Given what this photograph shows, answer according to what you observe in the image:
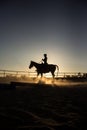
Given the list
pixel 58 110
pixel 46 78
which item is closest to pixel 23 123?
pixel 58 110

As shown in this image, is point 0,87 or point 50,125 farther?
point 0,87

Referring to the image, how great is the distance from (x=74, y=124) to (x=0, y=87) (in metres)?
11.4

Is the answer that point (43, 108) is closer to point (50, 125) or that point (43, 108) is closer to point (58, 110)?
point (58, 110)

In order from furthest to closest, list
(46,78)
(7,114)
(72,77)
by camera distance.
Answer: (72,77) → (46,78) → (7,114)

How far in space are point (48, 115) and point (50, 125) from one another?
1578mm

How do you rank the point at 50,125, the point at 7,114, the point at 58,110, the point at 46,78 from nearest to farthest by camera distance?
1. the point at 50,125
2. the point at 7,114
3. the point at 58,110
4. the point at 46,78

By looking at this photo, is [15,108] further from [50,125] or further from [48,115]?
[50,125]

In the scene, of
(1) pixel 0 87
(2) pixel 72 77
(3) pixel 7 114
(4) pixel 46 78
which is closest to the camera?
(3) pixel 7 114

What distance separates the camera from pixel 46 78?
36.0 meters

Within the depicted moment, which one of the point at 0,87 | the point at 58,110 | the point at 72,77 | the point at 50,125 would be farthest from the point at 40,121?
the point at 72,77

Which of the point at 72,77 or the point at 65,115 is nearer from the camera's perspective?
the point at 65,115

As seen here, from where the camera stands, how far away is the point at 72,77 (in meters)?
43.8

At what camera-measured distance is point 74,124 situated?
8422 millimetres

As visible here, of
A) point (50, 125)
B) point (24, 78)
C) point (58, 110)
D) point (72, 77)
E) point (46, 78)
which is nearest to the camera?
point (50, 125)
